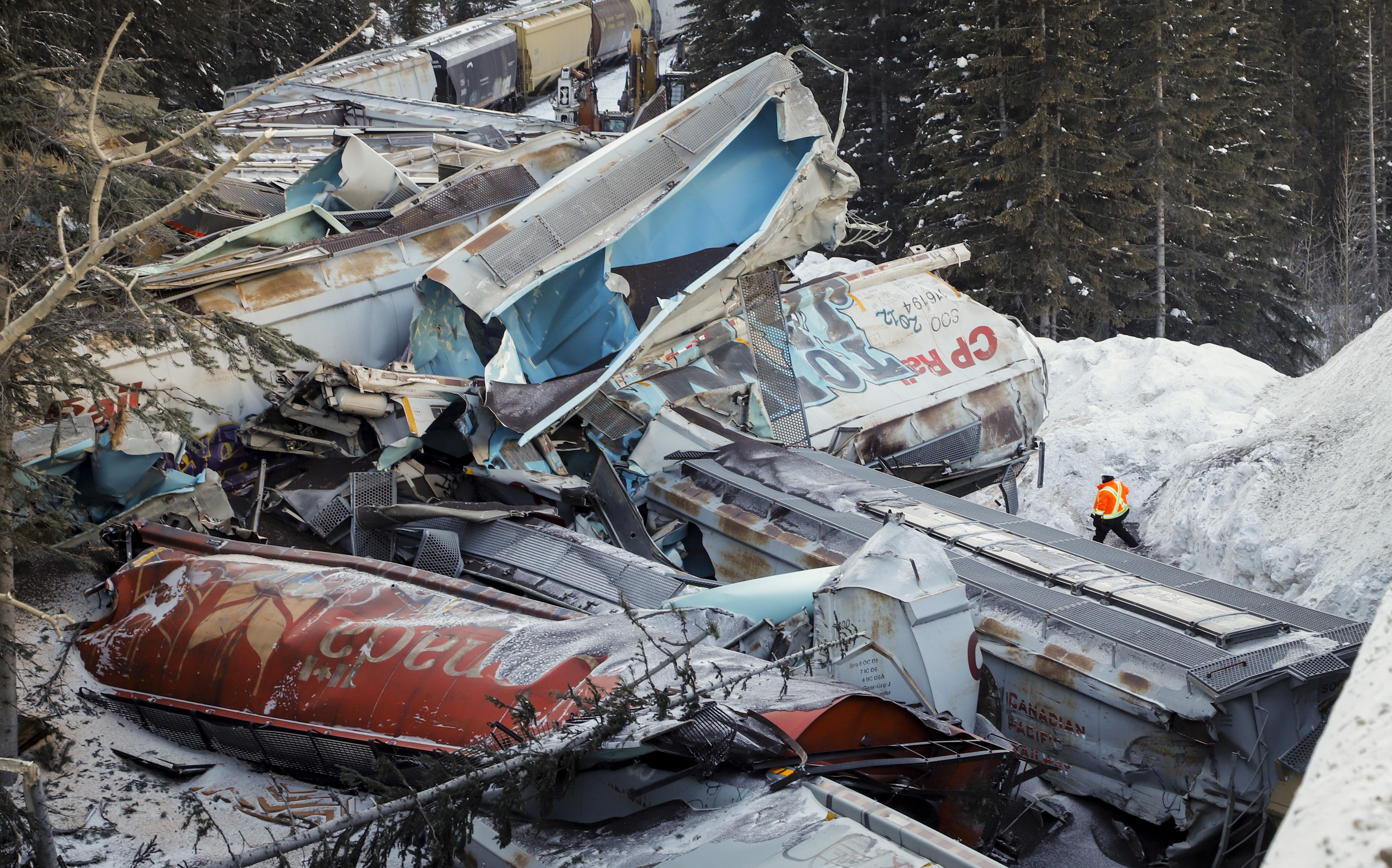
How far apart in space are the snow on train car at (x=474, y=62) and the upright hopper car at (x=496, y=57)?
0.02 m

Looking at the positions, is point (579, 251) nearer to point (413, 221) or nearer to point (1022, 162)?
point (413, 221)

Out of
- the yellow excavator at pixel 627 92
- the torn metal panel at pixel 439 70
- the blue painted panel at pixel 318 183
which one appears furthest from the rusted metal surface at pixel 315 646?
the torn metal panel at pixel 439 70

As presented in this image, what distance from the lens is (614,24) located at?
30.1 metres

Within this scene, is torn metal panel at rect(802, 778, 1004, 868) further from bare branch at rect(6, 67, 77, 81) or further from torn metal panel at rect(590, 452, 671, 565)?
bare branch at rect(6, 67, 77, 81)

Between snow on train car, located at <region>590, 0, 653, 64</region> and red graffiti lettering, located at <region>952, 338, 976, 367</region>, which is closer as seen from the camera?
red graffiti lettering, located at <region>952, 338, 976, 367</region>

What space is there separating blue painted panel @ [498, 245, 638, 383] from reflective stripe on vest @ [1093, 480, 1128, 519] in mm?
5671

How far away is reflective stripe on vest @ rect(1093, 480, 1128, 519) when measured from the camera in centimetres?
1098

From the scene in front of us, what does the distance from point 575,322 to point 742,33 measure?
19151mm

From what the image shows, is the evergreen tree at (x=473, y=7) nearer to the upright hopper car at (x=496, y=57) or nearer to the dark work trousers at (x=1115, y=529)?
the upright hopper car at (x=496, y=57)

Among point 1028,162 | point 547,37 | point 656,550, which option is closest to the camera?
point 656,550

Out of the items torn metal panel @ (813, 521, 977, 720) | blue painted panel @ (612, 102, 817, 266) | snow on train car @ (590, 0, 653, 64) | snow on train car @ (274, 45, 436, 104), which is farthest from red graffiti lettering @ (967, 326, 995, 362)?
snow on train car @ (590, 0, 653, 64)

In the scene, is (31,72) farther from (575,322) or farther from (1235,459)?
(1235,459)

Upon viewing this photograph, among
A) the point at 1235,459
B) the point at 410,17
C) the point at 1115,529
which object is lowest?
the point at 1115,529

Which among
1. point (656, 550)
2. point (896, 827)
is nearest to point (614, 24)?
point (656, 550)
